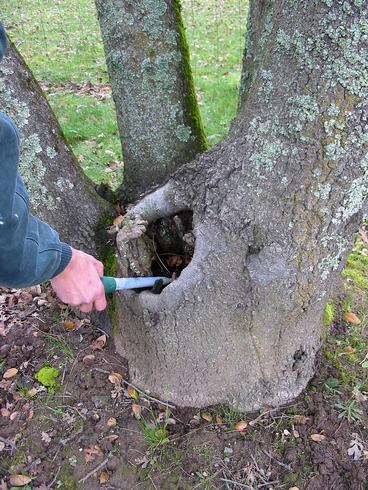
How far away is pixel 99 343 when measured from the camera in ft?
9.81

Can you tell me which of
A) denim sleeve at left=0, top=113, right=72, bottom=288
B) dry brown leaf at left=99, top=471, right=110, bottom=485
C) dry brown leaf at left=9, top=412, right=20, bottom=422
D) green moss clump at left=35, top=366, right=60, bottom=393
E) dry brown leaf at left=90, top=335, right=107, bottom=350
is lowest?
dry brown leaf at left=99, top=471, right=110, bottom=485

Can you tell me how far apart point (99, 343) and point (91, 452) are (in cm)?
69

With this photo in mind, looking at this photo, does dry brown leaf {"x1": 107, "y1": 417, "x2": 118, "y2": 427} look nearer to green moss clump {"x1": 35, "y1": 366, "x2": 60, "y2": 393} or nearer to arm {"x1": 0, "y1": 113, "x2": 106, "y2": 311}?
green moss clump {"x1": 35, "y1": 366, "x2": 60, "y2": 393}

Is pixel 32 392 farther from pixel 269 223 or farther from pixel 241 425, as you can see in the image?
pixel 269 223

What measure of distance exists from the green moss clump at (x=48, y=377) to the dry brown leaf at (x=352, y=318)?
1852mm

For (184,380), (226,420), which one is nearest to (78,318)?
(184,380)

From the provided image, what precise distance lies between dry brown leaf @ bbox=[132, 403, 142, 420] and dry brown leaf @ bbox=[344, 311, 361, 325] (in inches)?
57.0

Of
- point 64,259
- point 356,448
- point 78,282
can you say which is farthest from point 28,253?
point 356,448

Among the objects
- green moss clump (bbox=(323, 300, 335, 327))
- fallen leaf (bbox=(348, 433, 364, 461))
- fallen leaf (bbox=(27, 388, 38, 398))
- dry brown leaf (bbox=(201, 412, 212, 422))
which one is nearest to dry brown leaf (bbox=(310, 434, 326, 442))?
fallen leaf (bbox=(348, 433, 364, 461))

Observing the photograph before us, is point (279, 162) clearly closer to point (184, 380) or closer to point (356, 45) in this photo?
point (356, 45)

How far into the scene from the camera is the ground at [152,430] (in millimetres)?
2369

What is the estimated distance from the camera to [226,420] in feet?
8.45

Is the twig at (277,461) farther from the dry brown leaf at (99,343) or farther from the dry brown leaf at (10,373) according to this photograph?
the dry brown leaf at (10,373)

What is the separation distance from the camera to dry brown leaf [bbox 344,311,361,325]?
3.10m
